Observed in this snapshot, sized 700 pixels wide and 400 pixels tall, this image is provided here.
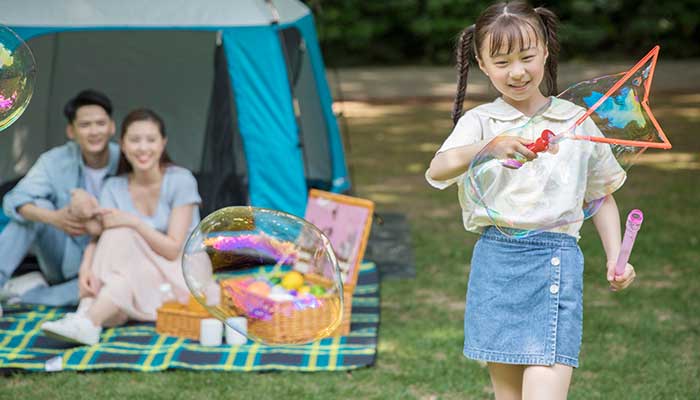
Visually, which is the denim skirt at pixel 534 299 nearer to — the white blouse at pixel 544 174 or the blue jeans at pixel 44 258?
the white blouse at pixel 544 174

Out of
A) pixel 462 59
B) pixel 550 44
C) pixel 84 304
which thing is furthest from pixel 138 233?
pixel 550 44

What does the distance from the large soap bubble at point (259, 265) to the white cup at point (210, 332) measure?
104cm

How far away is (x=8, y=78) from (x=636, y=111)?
1.69 m

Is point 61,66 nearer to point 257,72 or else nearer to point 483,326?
point 257,72

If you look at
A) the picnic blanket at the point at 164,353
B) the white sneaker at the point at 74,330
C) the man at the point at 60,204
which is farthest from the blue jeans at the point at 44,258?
the white sneaker at the point at 74,330

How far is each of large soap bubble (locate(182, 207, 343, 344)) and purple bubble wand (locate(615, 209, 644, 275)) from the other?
728 millimetres

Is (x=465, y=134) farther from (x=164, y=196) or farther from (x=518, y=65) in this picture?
(x=164, y=196)

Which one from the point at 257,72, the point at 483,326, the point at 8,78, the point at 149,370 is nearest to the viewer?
the point at 483,326

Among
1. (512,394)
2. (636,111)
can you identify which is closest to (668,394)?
(512,394)

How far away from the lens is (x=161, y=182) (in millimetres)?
4402

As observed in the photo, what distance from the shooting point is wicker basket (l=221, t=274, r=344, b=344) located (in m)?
2.75

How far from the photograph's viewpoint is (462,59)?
2.54 metres

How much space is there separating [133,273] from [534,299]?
2188mm

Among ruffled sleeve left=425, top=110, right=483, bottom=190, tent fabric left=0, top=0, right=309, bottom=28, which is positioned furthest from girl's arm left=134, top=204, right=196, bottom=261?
ruffled sleeve left=425, top=110, right=483, bottom=190
